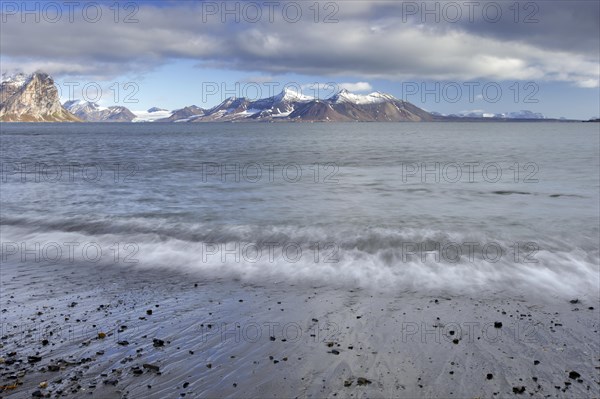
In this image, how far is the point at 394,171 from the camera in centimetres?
4228

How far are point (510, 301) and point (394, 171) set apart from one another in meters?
32.1

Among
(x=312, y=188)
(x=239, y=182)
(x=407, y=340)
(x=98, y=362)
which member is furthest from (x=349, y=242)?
(x=239, y=182)

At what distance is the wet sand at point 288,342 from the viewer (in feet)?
23.1

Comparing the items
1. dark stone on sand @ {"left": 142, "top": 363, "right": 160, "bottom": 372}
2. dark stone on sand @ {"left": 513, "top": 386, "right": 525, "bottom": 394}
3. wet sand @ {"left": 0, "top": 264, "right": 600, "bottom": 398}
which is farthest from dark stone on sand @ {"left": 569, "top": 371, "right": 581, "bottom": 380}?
dark stone on sand @ {"left": 142, "top": 363, "right": 160, "bottom": 372}

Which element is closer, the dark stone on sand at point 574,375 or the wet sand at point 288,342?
the wet sand at point 288,342

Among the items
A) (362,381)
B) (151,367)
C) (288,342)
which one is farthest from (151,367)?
(362,381)

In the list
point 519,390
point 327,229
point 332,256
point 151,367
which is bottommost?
point 519,390

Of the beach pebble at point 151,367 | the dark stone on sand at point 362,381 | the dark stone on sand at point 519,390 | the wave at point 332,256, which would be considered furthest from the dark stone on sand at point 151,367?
the dark stone on sand at point 519,390

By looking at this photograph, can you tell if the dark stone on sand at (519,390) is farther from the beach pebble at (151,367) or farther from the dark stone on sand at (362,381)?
the beach pebble at (151,367)

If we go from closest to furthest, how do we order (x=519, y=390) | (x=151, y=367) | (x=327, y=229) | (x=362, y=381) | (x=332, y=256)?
1. (x=519, y=390)
2. (x=362, y=381)
3. (x=151, y=367)
4. (x=332, y=256)
5. (x=327, y=229)

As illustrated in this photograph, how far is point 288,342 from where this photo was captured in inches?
337

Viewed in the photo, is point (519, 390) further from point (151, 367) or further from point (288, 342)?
point (151, 367)

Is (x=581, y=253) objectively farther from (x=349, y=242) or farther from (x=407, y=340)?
(x=407, y=340)

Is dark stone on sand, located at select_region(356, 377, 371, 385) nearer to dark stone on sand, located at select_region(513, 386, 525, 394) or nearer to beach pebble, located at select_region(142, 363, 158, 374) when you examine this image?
dark stone on sand, located at select_region(513, 386, 525, 394)
